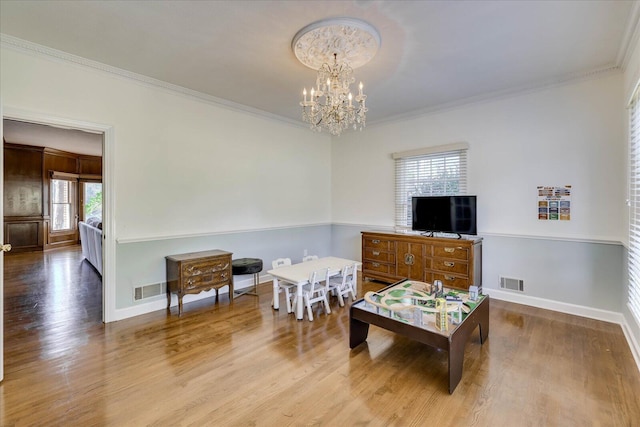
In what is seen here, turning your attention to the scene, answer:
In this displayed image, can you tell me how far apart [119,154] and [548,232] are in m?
5.41

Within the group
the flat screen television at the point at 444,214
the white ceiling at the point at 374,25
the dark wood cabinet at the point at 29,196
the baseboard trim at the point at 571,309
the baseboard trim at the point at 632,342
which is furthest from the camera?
the dark wood cabinet at the point at 29,196

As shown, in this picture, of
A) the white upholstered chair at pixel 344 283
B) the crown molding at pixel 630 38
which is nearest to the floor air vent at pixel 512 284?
the white upholstered chair at pixel 344 283

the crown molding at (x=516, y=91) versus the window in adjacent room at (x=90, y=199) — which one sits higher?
the crown molding at (x=516, y=91)

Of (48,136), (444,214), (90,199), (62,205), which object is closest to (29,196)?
(62,205)

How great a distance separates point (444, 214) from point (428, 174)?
85 centimetres

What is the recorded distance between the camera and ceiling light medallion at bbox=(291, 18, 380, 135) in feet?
8.43

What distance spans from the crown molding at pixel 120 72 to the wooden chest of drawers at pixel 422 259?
2.86m

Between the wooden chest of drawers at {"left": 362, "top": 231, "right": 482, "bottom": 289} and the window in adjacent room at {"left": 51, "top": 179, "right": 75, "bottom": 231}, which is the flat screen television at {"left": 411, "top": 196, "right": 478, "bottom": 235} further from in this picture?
the window in adjacent room at {"left": 51, "top": 179, "right": 75, "bottom": 231}

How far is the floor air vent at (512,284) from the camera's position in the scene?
13.1ft

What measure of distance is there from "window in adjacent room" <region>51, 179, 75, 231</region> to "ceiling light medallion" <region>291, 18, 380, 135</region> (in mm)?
9608

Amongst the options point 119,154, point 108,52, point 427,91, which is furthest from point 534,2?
point 119,154

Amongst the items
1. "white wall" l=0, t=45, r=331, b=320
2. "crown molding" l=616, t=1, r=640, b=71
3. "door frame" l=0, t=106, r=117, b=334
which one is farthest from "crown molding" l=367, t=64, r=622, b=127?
"door frame" l=0, t=106, r=117, b=334

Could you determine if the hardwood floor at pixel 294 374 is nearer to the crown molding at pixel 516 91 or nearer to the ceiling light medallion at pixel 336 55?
the ceiling light medallion at pixel 336 55

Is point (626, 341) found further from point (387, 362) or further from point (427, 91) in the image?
point (427, 91)
